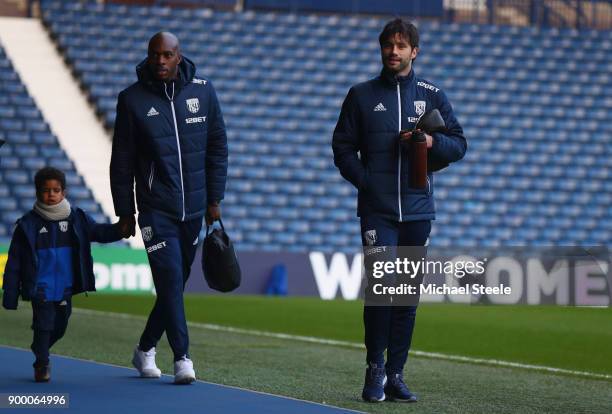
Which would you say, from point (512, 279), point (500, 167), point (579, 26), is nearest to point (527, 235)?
point (500, 167)

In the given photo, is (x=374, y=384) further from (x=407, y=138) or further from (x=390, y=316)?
(x=407, y=138)

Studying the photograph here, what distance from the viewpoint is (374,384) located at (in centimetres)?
667

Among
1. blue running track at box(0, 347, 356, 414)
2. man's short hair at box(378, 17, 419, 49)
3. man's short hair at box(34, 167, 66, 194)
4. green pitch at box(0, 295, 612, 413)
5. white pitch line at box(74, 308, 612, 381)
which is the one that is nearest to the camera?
blue running track at box(0, 347, 356, 414)

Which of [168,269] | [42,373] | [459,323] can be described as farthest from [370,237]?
[459,323]

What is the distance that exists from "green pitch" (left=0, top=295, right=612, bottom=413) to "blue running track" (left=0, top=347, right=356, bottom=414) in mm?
254

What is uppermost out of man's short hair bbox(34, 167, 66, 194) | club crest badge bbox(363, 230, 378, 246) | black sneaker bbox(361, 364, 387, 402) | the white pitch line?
man's short hair bbox(34, 167, 66, 194)

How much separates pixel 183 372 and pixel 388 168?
5.29 ft

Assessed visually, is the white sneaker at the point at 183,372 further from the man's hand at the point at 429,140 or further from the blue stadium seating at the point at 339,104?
the blue stadium seating at the point at 339,104

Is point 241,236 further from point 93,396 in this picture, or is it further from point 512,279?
point 93,396

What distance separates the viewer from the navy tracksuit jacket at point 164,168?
7172mm

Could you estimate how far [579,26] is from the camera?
28828 mm

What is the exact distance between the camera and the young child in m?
7.20

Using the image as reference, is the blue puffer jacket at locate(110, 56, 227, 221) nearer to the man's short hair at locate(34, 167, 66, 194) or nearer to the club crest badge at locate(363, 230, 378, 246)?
the man's short hair at locate(34, 167, 66, 194)

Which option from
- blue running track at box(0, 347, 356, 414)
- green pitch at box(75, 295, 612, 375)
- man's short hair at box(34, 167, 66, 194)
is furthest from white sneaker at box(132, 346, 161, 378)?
green pitch at box(75, 295, 612, 375)
